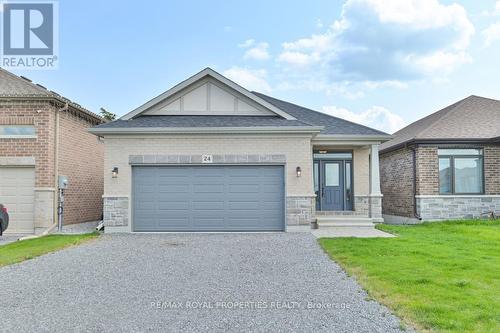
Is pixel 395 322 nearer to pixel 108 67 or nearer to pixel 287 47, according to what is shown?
pixel 287 47

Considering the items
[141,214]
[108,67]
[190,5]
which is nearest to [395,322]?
[141,214]

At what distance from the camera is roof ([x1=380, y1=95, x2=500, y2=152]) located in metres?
15.3

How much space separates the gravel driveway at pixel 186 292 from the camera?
461 centimetres

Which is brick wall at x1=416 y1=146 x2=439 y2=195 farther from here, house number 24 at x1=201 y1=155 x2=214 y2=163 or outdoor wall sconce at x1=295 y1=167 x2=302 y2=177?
house number 24 at x1=201 y1=155 x2=214 y2=163

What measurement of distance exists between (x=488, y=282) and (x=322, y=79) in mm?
15898

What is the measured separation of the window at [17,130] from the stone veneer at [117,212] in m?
3.66

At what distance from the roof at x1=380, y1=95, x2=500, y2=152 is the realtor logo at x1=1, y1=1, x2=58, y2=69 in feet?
43.9

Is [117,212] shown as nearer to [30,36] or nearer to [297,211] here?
[297,211]

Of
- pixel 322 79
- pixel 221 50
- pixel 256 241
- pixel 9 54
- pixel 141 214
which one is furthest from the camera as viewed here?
pixel 322 79

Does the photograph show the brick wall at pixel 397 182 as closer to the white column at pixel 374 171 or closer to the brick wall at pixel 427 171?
the brick wall at pixel 427 171

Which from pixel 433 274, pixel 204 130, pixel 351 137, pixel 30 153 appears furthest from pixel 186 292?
pixel 30 153

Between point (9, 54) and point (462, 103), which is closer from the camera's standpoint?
point (9, 54)

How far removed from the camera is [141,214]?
1275 centimetres

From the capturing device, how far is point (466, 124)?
1633 cm
